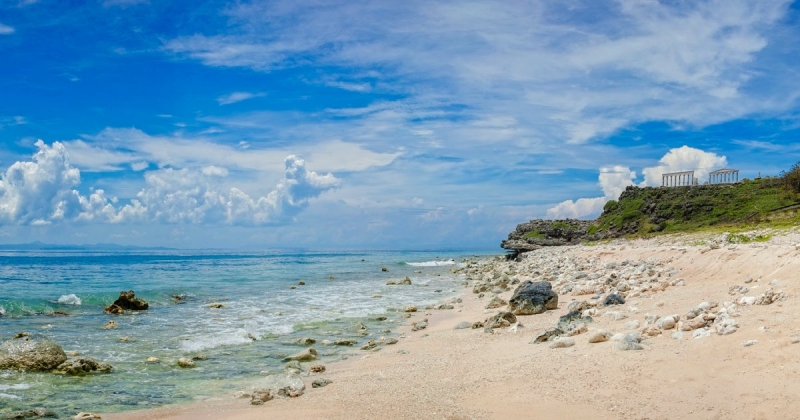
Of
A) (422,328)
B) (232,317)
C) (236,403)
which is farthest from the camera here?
(232,317)

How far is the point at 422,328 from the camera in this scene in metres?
17.9

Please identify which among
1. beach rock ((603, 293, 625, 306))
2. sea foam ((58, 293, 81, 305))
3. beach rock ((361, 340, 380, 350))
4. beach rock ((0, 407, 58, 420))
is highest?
beach rock ((603, 293, 625, 306))

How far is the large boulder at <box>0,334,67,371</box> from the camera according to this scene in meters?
12.0

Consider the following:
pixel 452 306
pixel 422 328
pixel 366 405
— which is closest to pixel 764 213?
pixel 452 306

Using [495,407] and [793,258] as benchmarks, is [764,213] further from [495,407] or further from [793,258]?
[495,407]

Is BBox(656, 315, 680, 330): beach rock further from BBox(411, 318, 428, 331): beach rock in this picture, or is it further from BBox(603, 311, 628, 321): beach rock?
BBox(411, 318, 428, 331): beach rock

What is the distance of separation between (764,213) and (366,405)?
62.7 m

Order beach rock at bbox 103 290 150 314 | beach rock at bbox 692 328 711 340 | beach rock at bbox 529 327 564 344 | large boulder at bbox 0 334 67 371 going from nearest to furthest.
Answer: beach rock at bbox 692 328 711 340, beach rock at bbox 529 327 564 344, large boulder at bbox 0 334 67 371, beach rock at bbox 103 290 150 314

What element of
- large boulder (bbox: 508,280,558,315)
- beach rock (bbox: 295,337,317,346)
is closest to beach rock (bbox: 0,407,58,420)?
beach rock (bbox: 295,337,317,346)

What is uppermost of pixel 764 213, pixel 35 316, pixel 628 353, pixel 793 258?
pixel 764 213

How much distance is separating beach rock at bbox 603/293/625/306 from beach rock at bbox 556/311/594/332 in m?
2.10

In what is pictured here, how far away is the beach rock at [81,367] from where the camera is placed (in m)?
11.9

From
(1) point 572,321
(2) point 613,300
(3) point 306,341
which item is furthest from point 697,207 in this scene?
(3) point 306,341

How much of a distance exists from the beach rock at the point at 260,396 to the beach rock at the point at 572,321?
6708mm
